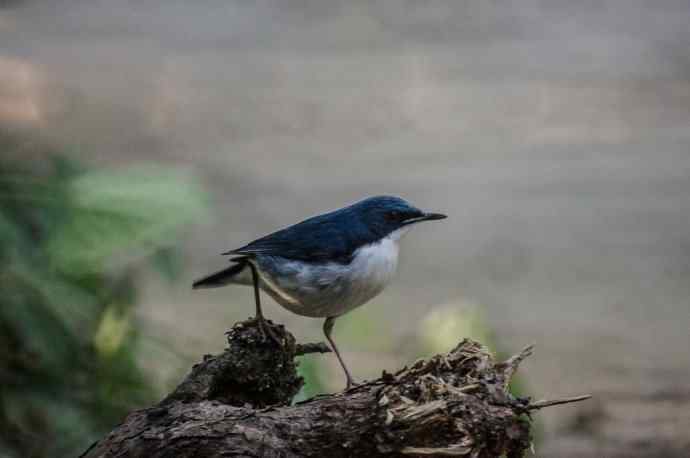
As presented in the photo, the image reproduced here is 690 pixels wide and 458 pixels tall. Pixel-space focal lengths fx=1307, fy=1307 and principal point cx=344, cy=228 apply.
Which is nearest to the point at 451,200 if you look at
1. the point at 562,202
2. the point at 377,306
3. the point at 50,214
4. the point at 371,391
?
the point at 562,202

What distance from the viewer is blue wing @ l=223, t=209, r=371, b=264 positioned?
10.6 feet

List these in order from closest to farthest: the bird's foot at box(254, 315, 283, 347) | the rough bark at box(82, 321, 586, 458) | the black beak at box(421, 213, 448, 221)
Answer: the rough bark at box(82, 321, 586, 458), the bird's foot at box(254, 315, 283, 347), the black beak at box(421, 213, 448, 221)

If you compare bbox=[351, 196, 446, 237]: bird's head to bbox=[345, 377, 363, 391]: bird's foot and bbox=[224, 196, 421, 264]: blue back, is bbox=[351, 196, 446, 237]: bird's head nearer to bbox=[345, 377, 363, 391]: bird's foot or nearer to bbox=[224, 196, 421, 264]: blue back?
bbox=[224, 196, 421, 264]: blue back

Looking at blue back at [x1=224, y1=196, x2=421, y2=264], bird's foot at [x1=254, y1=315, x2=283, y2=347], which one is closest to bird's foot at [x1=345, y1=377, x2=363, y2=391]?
bird's foot at [x1=254, y1=315, x2=283, y2=347]

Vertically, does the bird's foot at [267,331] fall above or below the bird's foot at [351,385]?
above

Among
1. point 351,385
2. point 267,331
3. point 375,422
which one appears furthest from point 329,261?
point 375,422

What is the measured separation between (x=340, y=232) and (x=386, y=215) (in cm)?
13

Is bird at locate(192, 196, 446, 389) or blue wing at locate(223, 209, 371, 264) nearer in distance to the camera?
bird at locate(192, 196, 446, 389)

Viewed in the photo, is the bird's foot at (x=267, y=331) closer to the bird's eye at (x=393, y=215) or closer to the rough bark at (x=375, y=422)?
the rough bark at (x=375, y=422)

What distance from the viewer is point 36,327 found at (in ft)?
17.7

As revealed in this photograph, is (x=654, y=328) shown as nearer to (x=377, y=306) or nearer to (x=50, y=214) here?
(x=377, y=306)

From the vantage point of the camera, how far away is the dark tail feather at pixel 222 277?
3.18 meters

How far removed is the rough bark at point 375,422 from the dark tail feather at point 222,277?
0.42 metres

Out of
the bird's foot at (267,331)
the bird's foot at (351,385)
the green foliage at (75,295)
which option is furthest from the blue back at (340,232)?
the green foliage at (75,295)
